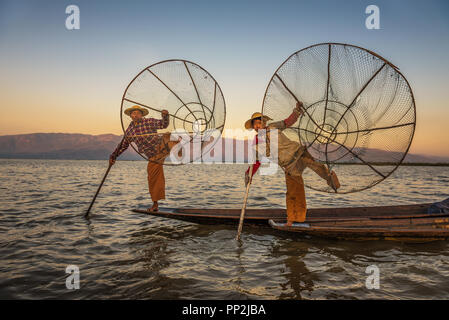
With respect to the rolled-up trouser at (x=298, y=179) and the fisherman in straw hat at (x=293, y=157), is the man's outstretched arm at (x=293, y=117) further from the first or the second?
the rolled-up trouser at (x=298, y=179)

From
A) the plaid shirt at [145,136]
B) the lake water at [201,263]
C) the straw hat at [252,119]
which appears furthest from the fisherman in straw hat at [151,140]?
the straw hat at [252,119]

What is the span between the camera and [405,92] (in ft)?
13.0

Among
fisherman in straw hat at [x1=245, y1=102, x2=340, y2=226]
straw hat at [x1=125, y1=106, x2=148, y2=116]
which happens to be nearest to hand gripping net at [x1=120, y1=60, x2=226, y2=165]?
straw hat at [x1=125, y1=106, x2=148, y2=116]

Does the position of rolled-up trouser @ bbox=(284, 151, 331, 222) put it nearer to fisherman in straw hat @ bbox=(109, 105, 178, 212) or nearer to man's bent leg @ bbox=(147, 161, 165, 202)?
fisherman in straw hat @ bbox=(109, 105, 178, 212)

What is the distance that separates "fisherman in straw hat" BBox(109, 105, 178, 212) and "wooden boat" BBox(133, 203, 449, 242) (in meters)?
0.84

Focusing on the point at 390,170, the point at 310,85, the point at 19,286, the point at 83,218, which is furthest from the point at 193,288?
the point at 83,218

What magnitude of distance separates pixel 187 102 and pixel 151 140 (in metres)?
1.42

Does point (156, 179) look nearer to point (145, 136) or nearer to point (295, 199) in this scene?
point (145, 136)

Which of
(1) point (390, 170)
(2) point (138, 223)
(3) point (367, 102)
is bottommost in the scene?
(2) point (138, 223)

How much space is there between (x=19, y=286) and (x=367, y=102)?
5933 millimetres

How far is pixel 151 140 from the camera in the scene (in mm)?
5844

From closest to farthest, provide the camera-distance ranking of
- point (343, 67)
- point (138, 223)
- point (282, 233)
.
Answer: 1. point (343, 67)
2. point (282, 233)
3. point (138, 223)

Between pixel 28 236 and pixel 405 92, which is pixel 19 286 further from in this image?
pixel 405 92

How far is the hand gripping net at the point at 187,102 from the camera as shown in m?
5.88
